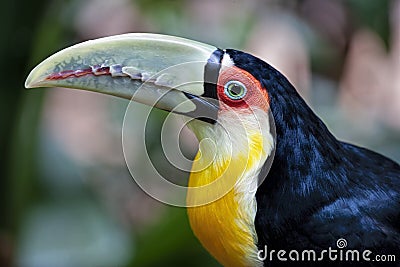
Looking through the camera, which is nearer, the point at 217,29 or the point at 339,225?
the point at 339,225

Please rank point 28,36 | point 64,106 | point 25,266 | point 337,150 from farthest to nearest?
point 64,106
point 28,36
point 25,266
point 337,150

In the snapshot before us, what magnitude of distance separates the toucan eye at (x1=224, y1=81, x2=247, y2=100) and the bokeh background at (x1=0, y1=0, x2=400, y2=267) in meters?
0.40

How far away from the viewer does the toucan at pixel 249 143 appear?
1318 mm

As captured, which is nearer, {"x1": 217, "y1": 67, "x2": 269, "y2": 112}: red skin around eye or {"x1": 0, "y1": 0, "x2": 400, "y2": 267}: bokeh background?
{"x1": 217, "y1": 67, "x2": 269, "y2": 112}: red skin around eye

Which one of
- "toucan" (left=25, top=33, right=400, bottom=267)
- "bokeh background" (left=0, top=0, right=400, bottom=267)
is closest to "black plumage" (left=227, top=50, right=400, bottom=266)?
"toucan" (left=25, top=33, right=400, bottom=267)

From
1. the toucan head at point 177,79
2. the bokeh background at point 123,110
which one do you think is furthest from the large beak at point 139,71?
the bokeh background at point 123,110

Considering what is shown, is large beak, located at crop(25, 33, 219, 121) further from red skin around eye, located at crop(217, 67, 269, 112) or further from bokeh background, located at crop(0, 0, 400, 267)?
bokeh background, located at crop(0, 0, 400, 267)

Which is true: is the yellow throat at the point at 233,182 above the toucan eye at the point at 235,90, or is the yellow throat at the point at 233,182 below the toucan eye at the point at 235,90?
below

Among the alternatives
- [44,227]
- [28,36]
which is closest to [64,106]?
[28,36]

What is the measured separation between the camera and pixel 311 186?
Answer: 1347 millimetres

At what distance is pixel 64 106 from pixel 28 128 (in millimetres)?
1253

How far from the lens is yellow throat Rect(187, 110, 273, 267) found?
133cm

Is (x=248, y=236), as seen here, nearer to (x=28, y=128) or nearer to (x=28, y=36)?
(x=28, y=128)

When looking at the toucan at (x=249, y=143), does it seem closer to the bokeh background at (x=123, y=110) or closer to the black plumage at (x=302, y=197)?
the black plumage at (x=302, y=197)
